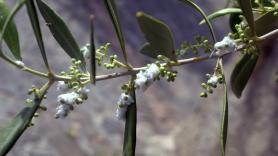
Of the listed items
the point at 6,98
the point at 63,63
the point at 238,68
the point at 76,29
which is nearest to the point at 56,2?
the point at 76,29

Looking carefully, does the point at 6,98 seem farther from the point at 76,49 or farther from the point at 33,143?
the point at 76,49

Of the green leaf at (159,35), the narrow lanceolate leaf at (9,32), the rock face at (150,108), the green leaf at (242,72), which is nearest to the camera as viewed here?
the green leaf at (159,35)

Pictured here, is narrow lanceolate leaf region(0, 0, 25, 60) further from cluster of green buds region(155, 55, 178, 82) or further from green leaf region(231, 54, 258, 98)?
green leaf region(231, 54, 258, 98)

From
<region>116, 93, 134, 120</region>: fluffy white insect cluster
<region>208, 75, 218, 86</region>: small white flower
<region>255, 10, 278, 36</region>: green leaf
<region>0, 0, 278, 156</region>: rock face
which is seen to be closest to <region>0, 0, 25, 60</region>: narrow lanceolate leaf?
<region>116, 93, 134, 120</region>: fluffy white insect cluster

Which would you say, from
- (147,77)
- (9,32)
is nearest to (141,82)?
(147,77)

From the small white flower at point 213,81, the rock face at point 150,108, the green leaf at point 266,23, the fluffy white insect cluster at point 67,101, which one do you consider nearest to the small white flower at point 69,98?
the fluffy white insect cluster at point 67,101

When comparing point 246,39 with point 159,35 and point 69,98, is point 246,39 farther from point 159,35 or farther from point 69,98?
point 69,98

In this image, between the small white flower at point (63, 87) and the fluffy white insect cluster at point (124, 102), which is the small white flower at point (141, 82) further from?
the small white flower at point (63, 87)
